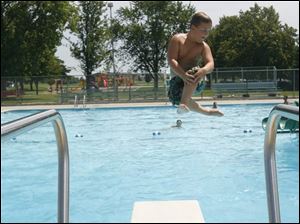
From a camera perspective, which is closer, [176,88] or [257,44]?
[176,88]

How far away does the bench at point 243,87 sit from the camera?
3194 cm

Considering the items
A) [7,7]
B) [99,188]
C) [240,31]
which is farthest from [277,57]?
[99,188]

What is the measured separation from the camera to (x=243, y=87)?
32.2 metres

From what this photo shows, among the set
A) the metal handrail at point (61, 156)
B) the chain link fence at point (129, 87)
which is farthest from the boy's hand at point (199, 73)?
the chain link fence at point (129, 87)

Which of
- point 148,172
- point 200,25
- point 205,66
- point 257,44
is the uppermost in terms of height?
point 257,44

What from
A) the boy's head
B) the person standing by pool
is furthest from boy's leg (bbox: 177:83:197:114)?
the boy's head

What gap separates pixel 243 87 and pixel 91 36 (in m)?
14.8

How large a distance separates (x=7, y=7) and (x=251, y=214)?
119ft

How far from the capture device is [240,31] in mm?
56406

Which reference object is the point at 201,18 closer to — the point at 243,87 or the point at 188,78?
the point at 188,78

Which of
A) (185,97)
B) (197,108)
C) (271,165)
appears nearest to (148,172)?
(197,108)

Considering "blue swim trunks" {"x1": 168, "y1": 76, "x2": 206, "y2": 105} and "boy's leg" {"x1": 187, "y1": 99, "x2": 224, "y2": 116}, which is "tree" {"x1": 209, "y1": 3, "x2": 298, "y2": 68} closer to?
"boy's leg" {"x1": 187, "y1": 99, "x2": 224, "y2": 116}

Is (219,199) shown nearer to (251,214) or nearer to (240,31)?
(251,214)

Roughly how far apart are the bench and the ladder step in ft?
89.0
